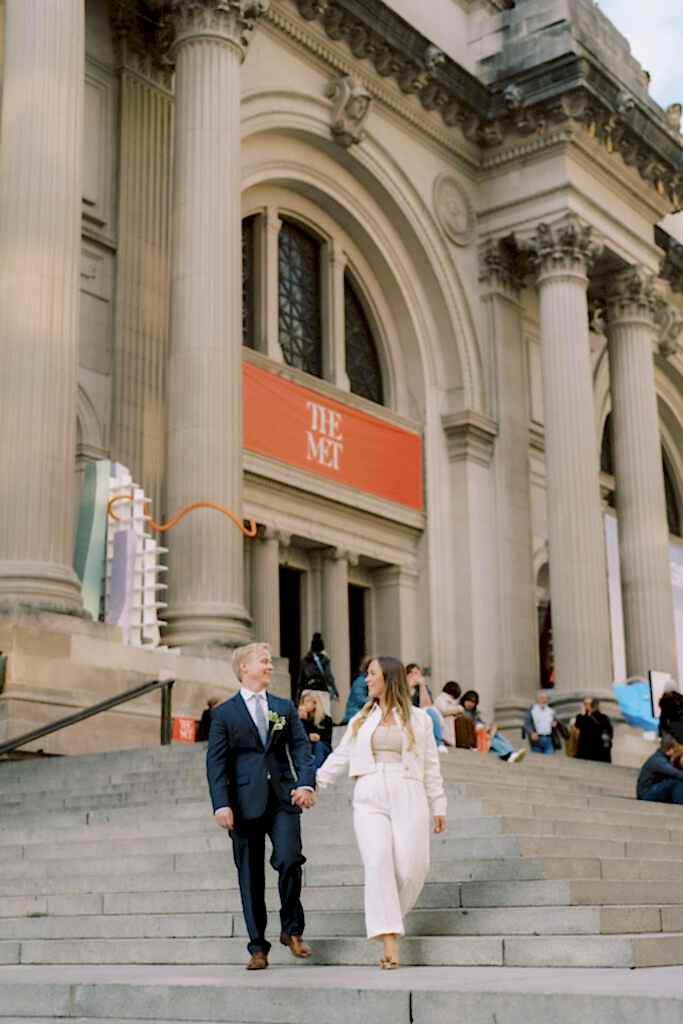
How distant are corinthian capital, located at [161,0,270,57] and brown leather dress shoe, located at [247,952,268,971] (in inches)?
608

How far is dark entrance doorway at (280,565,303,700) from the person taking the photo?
25.3 metres

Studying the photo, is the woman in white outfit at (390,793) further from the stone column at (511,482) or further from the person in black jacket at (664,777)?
the stone column at (511,482)

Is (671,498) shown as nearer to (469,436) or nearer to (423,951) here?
(469,436)

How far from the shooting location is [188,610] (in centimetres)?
1827

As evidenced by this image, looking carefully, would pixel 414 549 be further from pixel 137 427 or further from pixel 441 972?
pixel 441 972

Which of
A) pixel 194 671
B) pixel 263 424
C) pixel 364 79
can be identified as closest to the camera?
pixel 194 671

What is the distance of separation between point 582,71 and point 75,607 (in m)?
15.8

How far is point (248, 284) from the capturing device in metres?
25.0

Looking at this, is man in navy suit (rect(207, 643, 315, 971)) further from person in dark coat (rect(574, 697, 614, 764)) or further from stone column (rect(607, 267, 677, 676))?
stone column (rect(607, 267, 677, 676))

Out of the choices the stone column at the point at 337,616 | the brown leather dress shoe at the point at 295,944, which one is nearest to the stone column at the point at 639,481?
the stone column at the point at 337,616

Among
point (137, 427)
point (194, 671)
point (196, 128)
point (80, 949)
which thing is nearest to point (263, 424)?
point (137, 427)

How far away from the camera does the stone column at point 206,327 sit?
18.5 meters

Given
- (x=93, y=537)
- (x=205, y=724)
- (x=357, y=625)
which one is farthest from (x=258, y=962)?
(x=357, y=625)

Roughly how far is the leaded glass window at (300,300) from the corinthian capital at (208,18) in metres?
5.99
